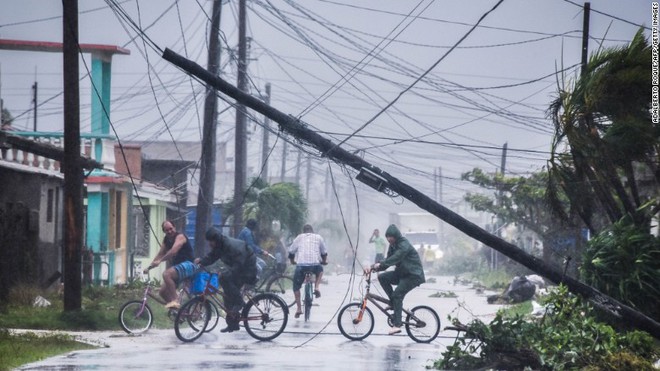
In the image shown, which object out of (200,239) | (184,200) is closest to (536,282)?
(200,239)

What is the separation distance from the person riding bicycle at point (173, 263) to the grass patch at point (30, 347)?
8.50 feet

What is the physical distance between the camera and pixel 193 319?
19234 mm

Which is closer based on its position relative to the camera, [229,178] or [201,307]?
[201,307]

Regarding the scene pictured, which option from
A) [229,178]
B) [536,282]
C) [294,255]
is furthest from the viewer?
[229,178]

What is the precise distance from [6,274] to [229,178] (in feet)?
314

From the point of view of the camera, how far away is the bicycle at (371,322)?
66.6 feet

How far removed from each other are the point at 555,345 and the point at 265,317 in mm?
5690

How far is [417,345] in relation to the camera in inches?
777

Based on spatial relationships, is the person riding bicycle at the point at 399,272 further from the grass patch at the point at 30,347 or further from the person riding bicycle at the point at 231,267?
the grass patch at the point at 30,347

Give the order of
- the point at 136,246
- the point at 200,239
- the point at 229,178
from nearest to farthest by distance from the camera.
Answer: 1. the point at 200,239
2. the point at 136,246
3. the point at 229,178

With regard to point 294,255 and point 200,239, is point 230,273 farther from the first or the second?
point 200,239

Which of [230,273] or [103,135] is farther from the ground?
[103,135]

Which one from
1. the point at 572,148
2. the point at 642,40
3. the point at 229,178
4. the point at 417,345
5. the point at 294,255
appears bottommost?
the point at 417,345

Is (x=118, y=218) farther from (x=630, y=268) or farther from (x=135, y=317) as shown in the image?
(x=630, y=268)
